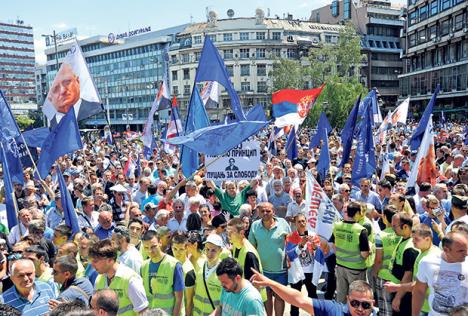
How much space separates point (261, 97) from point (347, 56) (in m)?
28.6

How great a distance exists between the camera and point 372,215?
268 inches

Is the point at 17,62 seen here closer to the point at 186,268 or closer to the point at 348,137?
the point at 348,137

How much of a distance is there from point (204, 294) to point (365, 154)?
6318 mm

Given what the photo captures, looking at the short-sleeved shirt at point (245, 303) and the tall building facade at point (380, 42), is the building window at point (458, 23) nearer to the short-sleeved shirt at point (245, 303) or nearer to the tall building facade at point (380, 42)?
the tall building facade at point (380, 42)

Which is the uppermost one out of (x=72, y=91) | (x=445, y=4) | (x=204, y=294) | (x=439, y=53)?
(x=445, y=4)

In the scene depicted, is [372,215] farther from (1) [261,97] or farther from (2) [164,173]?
(1) [261,97]

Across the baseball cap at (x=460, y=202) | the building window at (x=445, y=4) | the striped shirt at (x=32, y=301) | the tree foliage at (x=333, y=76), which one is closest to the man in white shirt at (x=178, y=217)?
the striped shirt at (x=32, y=301)

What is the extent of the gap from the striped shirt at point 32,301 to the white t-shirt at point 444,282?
347 cm

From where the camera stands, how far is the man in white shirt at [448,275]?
13.3 feet

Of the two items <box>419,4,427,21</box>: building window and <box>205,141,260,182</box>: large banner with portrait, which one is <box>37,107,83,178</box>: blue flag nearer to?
<box>205,141,260,182</box>: large banner with portrait

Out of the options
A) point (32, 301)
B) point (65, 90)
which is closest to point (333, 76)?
point (65, 90)

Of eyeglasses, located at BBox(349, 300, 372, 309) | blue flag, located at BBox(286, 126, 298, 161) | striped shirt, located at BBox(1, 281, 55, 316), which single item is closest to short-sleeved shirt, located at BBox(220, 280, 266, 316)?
eyeglasses, located at BBox(349, 300, 372, 309)

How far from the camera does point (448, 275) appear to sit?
13.6 feet

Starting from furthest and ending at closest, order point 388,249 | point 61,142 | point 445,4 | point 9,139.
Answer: point 445,4 → point 61,142 → point 9,139 → point 388,249
